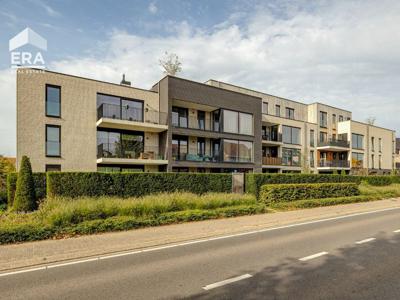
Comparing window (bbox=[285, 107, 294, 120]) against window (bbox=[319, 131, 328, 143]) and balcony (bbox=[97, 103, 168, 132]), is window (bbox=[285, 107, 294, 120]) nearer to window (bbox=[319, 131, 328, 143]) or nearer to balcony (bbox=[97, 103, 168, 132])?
window (bbox=[319, 131, 328, 143])

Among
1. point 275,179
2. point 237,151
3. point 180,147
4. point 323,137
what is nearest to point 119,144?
point 180,147

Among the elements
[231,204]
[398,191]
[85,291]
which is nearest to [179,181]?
[231,204]

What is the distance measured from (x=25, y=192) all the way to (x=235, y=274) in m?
11.1

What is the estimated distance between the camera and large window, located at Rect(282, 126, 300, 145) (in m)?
34.9

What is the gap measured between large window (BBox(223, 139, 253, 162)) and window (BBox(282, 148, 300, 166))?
902 cm

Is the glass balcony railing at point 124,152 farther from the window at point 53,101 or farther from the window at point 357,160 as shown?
the window at point 357,160

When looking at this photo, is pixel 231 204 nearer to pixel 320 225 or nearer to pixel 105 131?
pixel 320 225

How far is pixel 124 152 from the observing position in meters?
21.3

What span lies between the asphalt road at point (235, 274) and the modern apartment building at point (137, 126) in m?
14.6

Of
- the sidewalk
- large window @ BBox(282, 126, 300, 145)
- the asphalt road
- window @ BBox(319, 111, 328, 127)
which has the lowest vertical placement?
the sidewalk

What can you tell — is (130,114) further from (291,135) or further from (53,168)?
(291,135)

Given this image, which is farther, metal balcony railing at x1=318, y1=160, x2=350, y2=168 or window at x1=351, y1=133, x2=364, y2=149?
window at x1=351, y1=133, x2=364, y2=149

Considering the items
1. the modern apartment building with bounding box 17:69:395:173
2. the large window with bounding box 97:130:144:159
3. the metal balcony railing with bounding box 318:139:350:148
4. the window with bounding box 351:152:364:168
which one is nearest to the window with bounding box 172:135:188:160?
the modern apartment building with bounding box 17:69:395:173

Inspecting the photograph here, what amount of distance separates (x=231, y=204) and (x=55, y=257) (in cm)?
901
